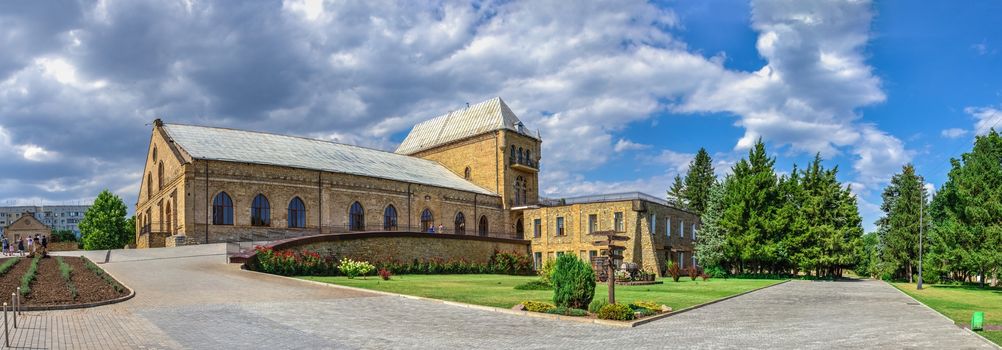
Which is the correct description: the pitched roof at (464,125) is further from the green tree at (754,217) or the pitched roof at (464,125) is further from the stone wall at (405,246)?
the green tree at (754,217)

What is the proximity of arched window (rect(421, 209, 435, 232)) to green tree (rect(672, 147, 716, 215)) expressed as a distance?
33747 millimetres

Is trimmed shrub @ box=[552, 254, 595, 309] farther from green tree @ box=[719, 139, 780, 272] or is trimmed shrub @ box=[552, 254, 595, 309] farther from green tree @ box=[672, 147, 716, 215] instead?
green tree @ box=[672, 147, 716, 215]

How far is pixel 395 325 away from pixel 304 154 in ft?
114

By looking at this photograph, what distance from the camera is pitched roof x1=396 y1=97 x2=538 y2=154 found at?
62.5 m

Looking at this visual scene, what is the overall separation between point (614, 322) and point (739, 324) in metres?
3.19

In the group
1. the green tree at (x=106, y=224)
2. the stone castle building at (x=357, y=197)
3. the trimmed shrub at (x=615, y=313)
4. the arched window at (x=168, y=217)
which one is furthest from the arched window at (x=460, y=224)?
the trimmed shrub at (x=615, y=313)

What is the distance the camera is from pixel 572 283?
1922cm

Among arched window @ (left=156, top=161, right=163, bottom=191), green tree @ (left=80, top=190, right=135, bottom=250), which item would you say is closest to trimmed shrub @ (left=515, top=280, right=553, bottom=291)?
arched window @ (left=156, top=161, right=163, bottom=191)

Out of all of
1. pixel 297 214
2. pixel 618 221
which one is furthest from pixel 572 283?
pixel 297 214

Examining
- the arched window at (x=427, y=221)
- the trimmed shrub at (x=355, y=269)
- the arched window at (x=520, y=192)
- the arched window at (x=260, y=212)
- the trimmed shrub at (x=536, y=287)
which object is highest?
the arched window at (x=520, y=192)

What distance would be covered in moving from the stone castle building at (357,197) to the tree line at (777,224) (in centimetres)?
380

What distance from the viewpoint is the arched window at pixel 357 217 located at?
47.0m

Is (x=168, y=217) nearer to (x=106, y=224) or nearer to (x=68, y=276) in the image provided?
(x=68, y=276)

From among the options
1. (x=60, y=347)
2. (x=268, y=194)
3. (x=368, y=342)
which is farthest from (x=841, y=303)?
(x=268, y=194)
